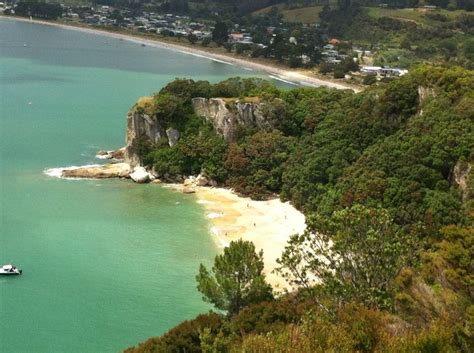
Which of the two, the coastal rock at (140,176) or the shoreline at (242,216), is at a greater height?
the shoreline at (242,216)

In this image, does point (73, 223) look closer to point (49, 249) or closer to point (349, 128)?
point (49, 249)

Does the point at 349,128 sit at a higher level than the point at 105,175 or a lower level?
higher

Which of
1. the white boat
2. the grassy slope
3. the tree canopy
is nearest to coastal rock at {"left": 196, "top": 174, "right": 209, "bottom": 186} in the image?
the white boat

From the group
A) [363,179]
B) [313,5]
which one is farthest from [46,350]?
[313,5]

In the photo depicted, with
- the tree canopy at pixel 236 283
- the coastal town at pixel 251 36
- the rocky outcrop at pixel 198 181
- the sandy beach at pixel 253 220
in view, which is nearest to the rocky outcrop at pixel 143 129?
the rocky outcrop at pixel 198 181

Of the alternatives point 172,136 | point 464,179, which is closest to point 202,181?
point 172,136

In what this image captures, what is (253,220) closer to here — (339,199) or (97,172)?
(339,199)

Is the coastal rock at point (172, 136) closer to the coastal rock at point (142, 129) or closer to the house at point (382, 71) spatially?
the coastal rock at point (142, 129)

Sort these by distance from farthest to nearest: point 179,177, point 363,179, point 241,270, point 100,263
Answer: point 179,177, point 363,179, point 100,263, point 241,270
